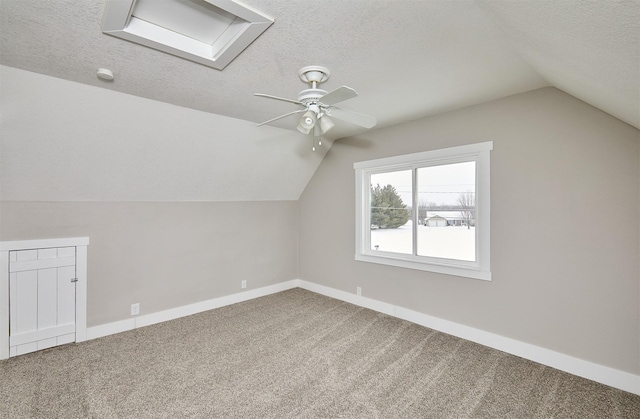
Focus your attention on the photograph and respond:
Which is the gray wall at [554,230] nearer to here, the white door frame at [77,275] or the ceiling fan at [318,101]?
the ceiling fan at [318,101]

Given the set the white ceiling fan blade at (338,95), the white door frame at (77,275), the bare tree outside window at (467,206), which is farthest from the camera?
the bare tree outside window at (467,206)

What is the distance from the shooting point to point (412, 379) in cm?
245

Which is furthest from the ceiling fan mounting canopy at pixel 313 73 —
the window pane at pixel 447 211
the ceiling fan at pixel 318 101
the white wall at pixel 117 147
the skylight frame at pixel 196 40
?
the window pane at pixel 447 211

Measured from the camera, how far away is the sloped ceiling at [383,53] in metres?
1.38

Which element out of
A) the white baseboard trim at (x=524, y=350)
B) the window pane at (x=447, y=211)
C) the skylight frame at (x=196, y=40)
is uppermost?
the skylight frame at (x=196, y=40)

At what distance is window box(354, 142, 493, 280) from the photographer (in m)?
3.12

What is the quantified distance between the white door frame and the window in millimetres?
3312

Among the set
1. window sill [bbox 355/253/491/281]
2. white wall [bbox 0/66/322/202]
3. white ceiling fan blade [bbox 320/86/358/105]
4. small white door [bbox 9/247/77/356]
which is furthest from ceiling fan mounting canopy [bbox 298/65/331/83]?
small white door [bbox 9/247/77/356]

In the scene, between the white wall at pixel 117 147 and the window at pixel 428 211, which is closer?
the white wall at pixel 117 147

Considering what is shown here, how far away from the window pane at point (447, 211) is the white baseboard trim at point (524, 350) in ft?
2.54

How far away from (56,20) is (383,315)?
4.05m

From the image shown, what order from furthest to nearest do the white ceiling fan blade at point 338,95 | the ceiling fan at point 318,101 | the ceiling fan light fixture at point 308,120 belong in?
1. the ceiling fan light fixture at point 308,120
2. the ceiling fan at point 318,101
3. the white ceiling fan blade at point 338,95

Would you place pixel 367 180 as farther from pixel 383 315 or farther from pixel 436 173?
pixel 383 315

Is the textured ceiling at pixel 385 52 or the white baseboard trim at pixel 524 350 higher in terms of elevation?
the textured ceiling at pixel 385 52
